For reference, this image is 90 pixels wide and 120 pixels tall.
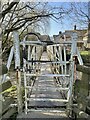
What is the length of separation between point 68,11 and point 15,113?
1261 cm

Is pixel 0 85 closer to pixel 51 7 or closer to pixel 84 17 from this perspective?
pixel 51 7

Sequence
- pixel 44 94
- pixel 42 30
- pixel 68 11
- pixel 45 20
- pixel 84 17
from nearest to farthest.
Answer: pixel 44 94 → pixel 68 11 → pixel 45 20 → pixel 42 30 → pixel 84 17

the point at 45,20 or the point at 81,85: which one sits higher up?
the point at 45,20

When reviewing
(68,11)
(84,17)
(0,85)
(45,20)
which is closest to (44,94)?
→ (0,85)

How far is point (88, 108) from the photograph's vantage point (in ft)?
8.75

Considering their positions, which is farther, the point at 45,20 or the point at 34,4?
the point at 45,20

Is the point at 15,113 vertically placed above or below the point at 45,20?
below

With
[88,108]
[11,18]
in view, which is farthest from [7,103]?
[11,18]

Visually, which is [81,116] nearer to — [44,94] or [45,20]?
[44,94]

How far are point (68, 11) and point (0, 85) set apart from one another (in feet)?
41.9

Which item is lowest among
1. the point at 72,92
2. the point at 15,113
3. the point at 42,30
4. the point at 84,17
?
the point at 15,113

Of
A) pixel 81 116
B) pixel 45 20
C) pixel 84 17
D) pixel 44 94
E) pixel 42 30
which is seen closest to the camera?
pixel 81 116

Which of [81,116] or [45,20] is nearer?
[81,116]

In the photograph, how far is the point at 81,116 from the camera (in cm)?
258
